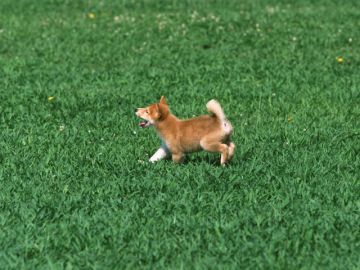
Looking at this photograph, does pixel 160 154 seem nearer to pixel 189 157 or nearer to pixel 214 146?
pixel 189 157

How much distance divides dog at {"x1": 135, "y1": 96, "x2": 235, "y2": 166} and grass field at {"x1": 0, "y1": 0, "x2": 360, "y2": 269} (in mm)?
135

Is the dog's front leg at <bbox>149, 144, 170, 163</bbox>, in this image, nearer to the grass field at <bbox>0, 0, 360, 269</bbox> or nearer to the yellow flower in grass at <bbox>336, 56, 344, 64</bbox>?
the grass field at <bbox>0, 0, 360, 269</bbox>

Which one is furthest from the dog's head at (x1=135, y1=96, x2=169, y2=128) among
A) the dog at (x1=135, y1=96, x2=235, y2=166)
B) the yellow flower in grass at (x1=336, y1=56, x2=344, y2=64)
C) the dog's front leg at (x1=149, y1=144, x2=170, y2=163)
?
the yellow flower in grass at (x1=336, y1=56, x2=344, y2=64)

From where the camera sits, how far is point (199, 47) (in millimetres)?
13695

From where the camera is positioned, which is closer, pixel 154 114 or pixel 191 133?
pixel 191 133

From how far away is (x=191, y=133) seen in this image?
7.60 metres

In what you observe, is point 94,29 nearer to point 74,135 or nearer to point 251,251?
point 74,135

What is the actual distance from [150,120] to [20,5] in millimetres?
10058

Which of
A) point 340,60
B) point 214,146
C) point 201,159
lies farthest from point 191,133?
point 340,60

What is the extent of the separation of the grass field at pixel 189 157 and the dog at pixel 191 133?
0.13 metres

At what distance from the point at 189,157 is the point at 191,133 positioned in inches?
27.9

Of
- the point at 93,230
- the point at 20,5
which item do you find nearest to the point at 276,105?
the point at 93,230

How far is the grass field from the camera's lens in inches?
237

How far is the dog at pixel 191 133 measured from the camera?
752cm
